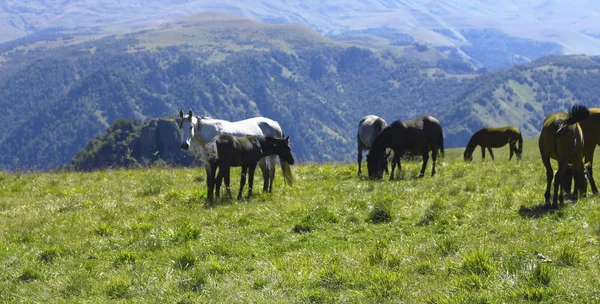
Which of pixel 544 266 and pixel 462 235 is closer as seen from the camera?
pixel 544 266

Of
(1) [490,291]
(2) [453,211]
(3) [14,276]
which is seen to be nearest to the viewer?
(1) [490,291]

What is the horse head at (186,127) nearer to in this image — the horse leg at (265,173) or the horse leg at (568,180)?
the horse leg at (265,173)

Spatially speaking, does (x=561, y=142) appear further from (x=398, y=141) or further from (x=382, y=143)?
(x=382, y=143)

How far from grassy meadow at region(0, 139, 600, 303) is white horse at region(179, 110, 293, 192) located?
3.19 feet

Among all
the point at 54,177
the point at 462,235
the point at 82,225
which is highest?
the point at 462,235

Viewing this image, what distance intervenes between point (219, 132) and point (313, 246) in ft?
28.8

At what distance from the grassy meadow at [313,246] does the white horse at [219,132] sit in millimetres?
972

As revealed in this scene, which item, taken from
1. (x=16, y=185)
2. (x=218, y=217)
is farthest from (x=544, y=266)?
(x=16, y=185)

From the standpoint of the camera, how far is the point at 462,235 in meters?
11.8

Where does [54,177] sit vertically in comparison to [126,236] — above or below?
below

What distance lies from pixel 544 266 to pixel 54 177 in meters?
21.6

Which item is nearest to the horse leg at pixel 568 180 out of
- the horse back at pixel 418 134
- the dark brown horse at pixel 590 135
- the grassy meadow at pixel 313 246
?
the dark brown horse at pixel 590 135

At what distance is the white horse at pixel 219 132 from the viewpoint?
727 inches

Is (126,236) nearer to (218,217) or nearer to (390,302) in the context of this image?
(218,217)
